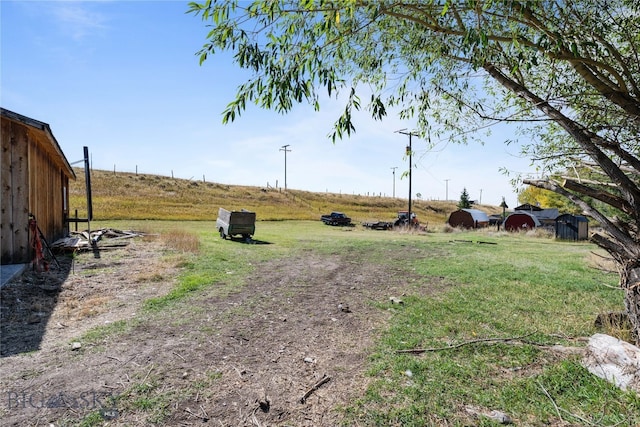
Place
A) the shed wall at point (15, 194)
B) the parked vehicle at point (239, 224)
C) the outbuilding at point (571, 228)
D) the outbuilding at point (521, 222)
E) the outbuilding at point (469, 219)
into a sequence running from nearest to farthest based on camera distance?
1. the shed wall at point (15, 194)
2. the parked vehicle at point (239, 224)
3. the outbuilding at point (571, 228)
4. the outbuilding at point (521, 222)
5. the outbuilding at point (469, 219)

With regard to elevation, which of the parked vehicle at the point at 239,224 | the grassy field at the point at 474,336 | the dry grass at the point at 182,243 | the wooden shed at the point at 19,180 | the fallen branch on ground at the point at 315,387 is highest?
the wooden shed at the point at 19,180

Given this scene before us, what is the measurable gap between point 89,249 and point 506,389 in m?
14.0

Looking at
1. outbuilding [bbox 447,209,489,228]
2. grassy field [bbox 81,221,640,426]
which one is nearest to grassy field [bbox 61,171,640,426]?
grassy field [bbox 81,221,640,426]

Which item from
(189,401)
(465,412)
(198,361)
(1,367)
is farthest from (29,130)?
(465,412)

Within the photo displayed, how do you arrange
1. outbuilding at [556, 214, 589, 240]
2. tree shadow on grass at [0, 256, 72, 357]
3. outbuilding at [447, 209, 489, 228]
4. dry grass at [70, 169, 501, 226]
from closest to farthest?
tree shadow on grass at [0, 256, 72, 357], outbuilding at [556, 214, 589, 240], dry grass at [70, 169, 501, 226], outbuilding at [447, 209, 489, 228]

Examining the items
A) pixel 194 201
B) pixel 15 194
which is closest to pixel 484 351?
pixel 15 194

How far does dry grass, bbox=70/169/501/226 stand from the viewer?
147 feet

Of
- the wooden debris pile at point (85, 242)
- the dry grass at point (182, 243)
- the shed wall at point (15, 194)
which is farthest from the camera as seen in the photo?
the dry grass at point (182, 243)

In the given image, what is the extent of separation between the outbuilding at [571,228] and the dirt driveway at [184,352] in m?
27.2

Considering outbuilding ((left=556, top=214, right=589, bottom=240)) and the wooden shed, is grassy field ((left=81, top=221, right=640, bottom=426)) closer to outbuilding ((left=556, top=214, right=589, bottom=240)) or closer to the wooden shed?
the wooden shed

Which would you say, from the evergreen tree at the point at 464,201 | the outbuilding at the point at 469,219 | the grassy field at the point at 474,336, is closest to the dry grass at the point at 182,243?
the grassy field at the point at 474,336

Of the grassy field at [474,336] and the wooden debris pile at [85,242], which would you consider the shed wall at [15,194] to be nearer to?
the wooden debris pile at [85,242]

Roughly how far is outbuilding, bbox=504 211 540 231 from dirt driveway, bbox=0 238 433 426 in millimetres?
36280

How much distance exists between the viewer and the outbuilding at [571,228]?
94.1 ft
